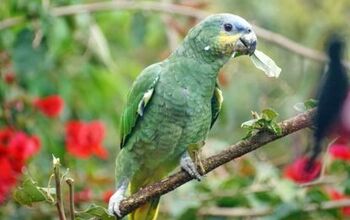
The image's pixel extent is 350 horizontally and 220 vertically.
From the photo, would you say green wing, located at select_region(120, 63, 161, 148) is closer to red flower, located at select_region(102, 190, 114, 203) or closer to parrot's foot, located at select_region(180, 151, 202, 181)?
parrot's foot, located at select_region(180, 151, 202, 181)

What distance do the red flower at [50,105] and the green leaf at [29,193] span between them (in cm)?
146

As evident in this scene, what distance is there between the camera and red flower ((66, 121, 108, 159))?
2.84 meters

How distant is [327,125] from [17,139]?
6.57 feet

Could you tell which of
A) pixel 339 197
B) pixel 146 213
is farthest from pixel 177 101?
pixel 339 197

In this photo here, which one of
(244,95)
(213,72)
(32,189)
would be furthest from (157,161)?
(244,95)

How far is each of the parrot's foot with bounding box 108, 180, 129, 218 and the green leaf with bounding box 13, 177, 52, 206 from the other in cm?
19

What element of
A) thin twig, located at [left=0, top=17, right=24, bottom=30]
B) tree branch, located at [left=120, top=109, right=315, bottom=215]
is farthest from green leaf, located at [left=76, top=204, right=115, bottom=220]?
thin twig, located at [left=0, top=17, right=24, bottom=30]

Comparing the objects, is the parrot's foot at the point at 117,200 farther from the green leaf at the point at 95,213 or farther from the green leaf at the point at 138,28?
the green leaf at the point at 138,28

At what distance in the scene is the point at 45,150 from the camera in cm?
298

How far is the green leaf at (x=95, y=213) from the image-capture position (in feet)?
4.89

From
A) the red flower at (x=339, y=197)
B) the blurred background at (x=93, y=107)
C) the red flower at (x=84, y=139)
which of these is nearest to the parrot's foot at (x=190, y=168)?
the blurred background at (x=93, y=107)

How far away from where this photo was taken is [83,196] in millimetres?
2781

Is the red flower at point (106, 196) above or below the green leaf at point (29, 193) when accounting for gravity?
above

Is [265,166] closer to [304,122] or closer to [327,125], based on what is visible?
[304,122]
